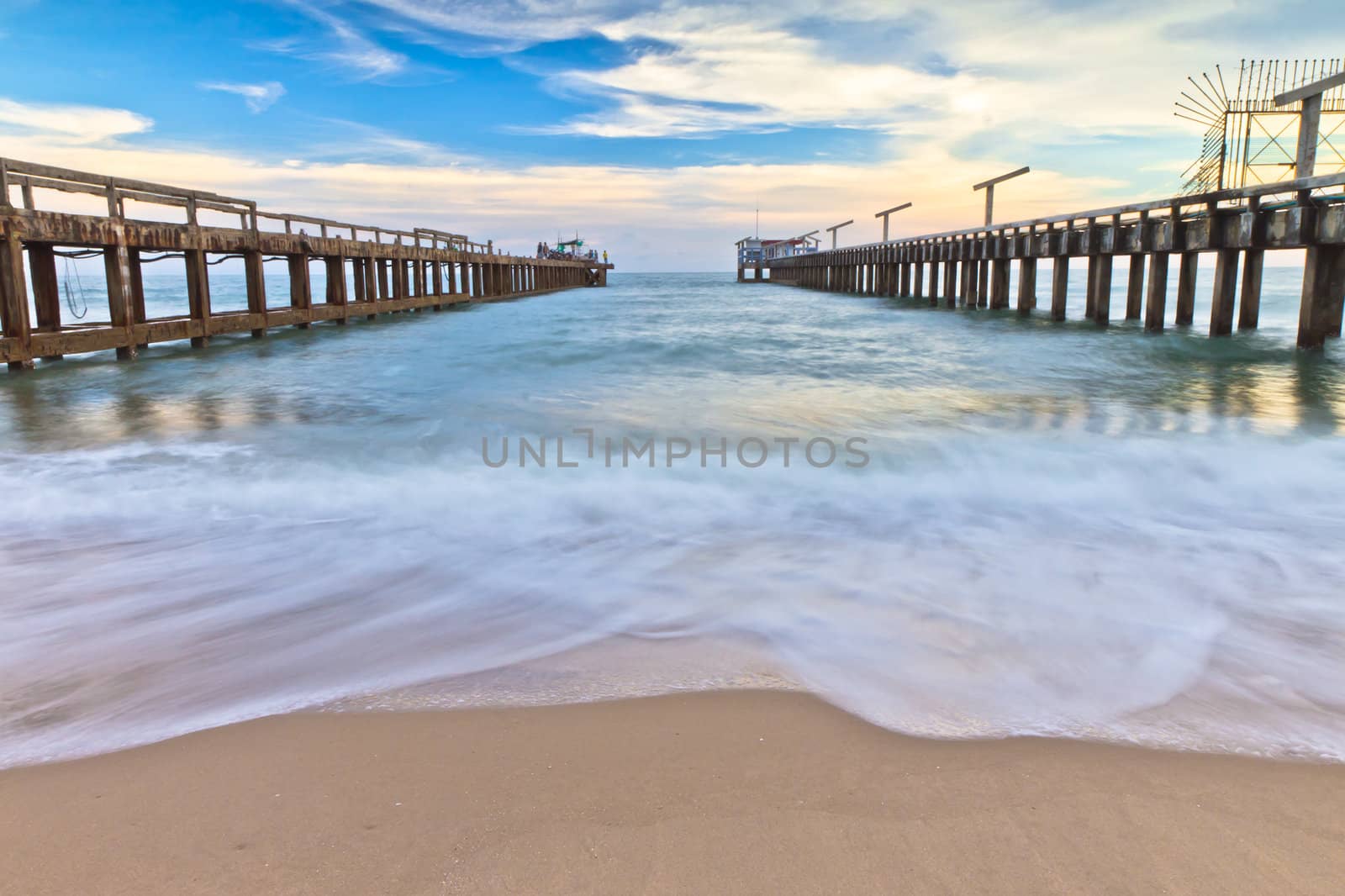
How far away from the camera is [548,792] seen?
83.9 inches

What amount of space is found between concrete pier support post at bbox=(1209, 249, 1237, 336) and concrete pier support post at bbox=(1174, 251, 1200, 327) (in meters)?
1.23

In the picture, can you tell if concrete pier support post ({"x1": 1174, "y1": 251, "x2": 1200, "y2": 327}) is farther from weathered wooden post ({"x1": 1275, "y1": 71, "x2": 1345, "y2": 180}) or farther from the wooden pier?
the wooden pier

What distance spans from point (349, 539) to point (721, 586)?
221cm

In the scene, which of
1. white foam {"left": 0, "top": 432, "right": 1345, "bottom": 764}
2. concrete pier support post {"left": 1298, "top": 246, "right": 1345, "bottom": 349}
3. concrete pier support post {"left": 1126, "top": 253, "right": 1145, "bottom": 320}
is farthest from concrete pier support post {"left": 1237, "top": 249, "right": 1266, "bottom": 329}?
white foam {"left": 0, "top": 432, "right": 1345, "bottom": 764}

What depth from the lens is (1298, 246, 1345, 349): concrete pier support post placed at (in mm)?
11258

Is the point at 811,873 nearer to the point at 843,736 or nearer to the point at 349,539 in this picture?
the point at 843,736

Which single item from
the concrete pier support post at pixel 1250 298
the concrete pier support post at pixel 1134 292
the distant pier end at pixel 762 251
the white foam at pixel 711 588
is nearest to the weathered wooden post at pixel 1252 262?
the concrete pier support post at pixel 1250 298

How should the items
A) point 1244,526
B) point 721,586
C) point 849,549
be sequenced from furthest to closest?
point 1244,526
point 849,549
point 721,586

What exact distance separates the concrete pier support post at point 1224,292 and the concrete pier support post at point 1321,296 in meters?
1.53

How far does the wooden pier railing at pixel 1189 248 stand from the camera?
11.2 m

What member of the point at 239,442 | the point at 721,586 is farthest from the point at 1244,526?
the point at 239,442

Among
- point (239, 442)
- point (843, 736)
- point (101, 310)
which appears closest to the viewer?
point (843, 736)

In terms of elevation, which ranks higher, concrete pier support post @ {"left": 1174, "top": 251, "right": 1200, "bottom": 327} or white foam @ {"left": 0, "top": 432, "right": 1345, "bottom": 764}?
concrete pier support post @ {"left": 1174, "top": 251, "right": 1200, "bottom": 327}

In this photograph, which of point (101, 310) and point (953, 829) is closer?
point (953, 829)
